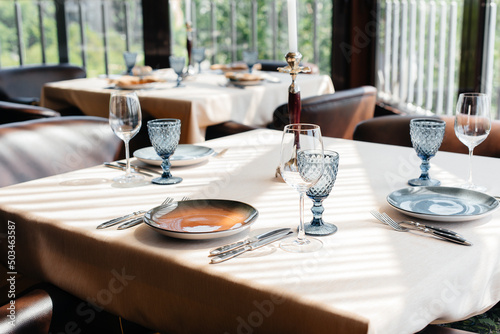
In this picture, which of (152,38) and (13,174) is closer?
(13,174)

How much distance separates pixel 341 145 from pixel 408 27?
116 inches

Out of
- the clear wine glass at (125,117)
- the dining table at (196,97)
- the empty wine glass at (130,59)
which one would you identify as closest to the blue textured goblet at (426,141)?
the clear wine glass at (125,117)

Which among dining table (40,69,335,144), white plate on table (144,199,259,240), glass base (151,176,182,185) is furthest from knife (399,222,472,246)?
dining table (40,69,335,144)

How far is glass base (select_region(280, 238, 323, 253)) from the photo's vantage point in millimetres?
974

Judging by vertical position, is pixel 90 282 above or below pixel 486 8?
below

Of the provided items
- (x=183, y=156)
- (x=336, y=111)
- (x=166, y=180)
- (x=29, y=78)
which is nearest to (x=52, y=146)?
(x=183, y=156)

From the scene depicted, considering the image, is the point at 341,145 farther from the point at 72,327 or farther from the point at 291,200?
the point at 72,327

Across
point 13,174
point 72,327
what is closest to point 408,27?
point 13,174

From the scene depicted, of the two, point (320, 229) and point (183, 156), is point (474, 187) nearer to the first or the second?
point (320, 229)

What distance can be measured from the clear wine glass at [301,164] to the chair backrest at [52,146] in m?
0.96

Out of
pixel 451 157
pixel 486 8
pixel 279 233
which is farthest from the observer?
pixel 486 8

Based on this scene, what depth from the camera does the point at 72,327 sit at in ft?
4.09

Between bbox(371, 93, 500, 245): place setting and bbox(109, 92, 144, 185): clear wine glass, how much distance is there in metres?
0.62

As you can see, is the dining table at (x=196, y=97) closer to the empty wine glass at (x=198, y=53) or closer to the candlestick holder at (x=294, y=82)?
the empty wine glass at (x=198, y=53)
